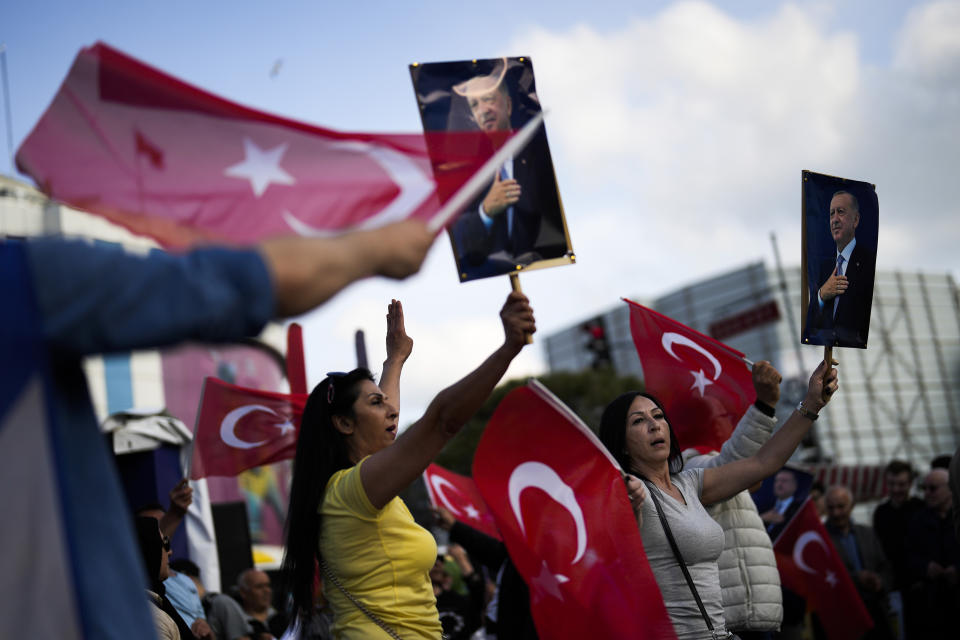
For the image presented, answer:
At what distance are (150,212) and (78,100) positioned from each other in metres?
0.44

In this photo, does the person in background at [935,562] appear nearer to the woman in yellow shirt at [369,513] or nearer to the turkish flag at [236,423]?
the turkish flag at [236,423]

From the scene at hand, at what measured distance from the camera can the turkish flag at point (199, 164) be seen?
1.97m

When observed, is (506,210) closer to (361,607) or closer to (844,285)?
(361,607)

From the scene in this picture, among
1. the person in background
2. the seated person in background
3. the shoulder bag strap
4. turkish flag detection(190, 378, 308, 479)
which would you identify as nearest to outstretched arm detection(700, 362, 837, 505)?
the shoulder bag strap

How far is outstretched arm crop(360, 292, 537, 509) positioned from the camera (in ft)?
7.92

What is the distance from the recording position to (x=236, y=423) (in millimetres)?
6605

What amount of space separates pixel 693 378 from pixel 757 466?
4.28 feet

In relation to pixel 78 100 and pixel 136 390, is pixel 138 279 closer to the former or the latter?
pixel 78 100

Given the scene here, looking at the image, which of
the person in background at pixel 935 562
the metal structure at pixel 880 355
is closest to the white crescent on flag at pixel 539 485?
the person in background at pixel 935 562

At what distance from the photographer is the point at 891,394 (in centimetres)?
4662

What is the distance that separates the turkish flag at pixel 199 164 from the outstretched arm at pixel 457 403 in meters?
0.39

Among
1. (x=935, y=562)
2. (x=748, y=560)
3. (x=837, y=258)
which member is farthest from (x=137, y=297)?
(x=935, y=562)

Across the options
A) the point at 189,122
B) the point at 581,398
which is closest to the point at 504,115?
the point at 189,122

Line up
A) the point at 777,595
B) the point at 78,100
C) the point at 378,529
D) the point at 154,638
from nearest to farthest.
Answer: the point at 154,638, the point at 78,100, the point at 378,529, the point at 777,595
